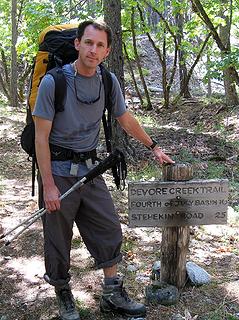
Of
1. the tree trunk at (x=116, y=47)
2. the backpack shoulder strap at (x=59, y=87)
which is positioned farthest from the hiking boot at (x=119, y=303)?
the tree trunk at (x=116, y=47)

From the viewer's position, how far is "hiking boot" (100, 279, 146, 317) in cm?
358

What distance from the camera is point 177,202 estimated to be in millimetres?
3725

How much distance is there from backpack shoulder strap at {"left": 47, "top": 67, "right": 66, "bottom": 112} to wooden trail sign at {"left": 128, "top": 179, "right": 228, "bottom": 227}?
971 mm

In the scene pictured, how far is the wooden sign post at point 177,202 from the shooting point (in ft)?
12.1

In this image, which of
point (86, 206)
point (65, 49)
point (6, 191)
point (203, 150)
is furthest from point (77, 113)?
point (203, 150)

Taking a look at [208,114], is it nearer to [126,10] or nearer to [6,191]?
[126,10]

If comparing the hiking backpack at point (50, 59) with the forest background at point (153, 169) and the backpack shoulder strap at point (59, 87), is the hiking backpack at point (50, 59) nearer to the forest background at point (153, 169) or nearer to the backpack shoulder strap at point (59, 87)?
the backpack shoulder strap at point (59, 87)

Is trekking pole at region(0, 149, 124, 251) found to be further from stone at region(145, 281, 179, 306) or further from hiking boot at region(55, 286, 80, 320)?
stone at region(145, 281, 179, 306)

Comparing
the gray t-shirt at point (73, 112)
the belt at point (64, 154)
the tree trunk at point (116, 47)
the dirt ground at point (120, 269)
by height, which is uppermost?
the tree trunk at point (116, 47)

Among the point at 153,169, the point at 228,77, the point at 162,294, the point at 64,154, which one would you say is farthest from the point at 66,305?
the point at 228,77

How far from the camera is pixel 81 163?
3354 mm

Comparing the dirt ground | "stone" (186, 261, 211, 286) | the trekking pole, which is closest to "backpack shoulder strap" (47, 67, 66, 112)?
the trekking pole

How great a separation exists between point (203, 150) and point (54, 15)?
5.32 meters

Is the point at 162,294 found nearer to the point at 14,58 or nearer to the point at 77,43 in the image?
the point at 77,43
